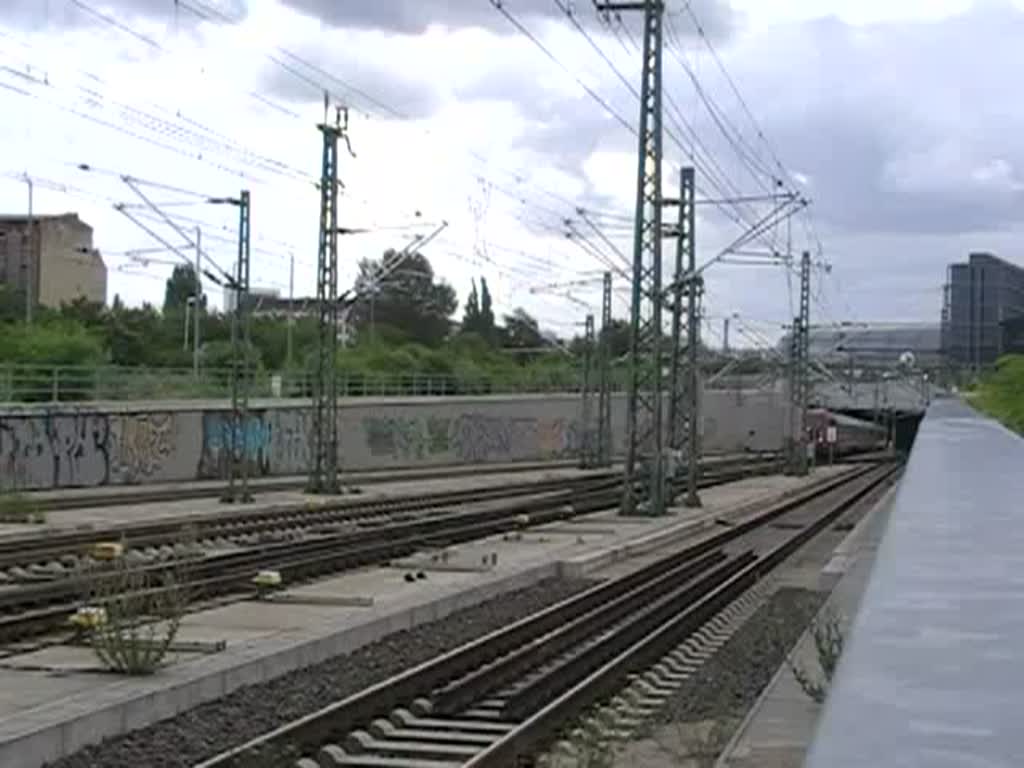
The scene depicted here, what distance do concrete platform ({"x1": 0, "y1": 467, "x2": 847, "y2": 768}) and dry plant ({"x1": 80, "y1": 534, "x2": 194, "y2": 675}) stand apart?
0.70 ft

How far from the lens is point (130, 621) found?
573 inches

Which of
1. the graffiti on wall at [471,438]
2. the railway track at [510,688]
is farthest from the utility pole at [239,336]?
the graffiti on wall at [471,438]

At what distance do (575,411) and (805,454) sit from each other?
16.5 m

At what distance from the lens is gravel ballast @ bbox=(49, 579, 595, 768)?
11.8 metres

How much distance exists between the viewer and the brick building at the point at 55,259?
114 metres

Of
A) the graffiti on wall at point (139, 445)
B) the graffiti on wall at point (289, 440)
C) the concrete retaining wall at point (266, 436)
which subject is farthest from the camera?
the graffiti on wall at point (289, 440)

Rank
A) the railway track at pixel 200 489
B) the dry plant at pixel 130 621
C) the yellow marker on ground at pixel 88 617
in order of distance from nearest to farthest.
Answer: the dry plant at pixel 130 621, the yellow marker on ground at pixel 88 617, the railway track at pixel 200 489

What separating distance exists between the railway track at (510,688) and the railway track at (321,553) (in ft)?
10.2

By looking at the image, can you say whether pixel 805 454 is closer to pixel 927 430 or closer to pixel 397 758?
pixel 927 430

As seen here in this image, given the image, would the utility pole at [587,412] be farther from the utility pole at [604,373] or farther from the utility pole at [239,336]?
the utility pole at [239,336]

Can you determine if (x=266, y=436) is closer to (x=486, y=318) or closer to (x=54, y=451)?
(x=54, y=451)

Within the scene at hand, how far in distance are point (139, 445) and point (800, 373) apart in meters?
36.1

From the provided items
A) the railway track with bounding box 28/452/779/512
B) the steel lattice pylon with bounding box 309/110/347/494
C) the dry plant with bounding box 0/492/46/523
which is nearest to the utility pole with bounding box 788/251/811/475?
the railway track with bounding box 28/452/779/512

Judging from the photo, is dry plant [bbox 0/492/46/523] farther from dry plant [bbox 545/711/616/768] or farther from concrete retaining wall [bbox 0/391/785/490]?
dry plant [bbox 545/711/616/768]
